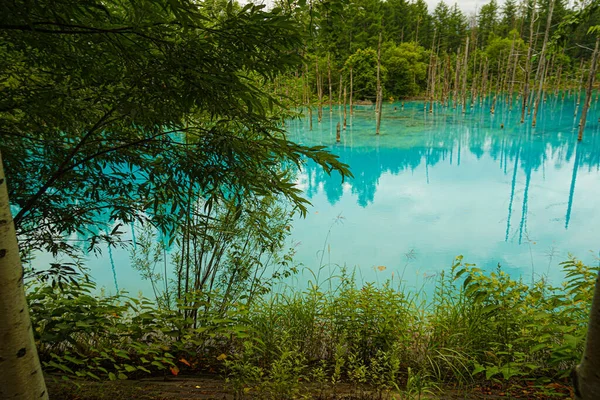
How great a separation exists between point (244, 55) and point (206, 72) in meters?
0.20

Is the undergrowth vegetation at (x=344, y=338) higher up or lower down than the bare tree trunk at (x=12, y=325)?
lower down

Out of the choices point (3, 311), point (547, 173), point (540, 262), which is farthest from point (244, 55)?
point (547, 173)

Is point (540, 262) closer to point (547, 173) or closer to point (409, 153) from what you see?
point (547, 173)

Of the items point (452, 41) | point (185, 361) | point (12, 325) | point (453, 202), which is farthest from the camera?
point (452, 41)

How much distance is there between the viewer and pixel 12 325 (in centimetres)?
114

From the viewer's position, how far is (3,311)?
1.12 metres

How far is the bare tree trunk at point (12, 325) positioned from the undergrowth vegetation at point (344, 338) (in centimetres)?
95

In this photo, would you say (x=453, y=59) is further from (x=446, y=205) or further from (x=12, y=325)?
(x=12, y=325)

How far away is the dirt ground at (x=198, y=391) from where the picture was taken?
2.02m

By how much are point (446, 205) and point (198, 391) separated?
387 inches

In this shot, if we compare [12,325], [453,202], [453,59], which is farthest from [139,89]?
[453,59]

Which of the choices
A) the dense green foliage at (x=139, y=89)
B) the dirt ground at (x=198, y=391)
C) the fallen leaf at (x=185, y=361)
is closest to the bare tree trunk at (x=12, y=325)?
the dense green foliage at (x=139, y=89)

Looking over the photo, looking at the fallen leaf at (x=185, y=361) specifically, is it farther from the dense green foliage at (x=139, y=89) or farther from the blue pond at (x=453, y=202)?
the blue pond at (x=453, y=202)

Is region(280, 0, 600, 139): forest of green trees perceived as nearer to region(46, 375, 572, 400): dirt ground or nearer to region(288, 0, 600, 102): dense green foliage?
region(288, 0, 600, 102): dense green foliage
